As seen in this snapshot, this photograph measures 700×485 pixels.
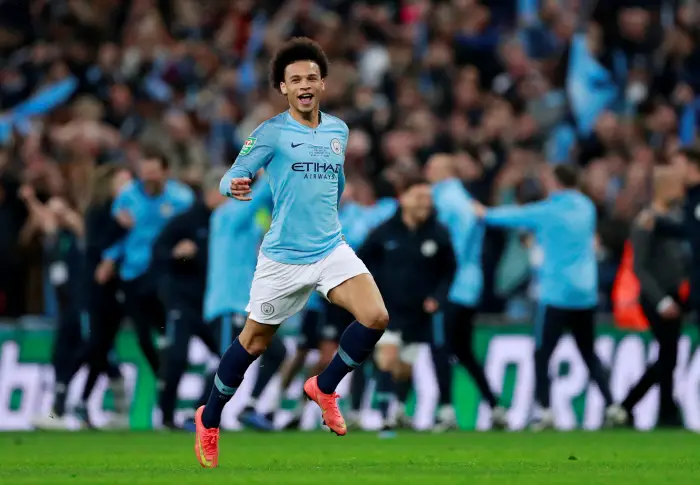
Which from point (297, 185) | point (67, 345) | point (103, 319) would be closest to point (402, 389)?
point (103, 319)

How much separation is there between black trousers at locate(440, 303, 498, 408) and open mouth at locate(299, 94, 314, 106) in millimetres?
6417

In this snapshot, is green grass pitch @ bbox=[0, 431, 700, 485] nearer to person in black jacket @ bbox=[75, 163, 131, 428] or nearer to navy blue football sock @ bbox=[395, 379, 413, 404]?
navy blue football sock @ bbox=[395, 379, 413, 404]

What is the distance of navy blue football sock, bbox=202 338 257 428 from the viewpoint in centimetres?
1052

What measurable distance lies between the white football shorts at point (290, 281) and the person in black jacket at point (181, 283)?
6179mm

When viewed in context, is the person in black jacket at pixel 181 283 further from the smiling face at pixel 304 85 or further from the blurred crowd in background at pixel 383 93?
the smiling face at pixel 304 85

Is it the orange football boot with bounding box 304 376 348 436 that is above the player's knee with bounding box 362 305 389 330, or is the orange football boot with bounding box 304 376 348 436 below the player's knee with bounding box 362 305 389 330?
below

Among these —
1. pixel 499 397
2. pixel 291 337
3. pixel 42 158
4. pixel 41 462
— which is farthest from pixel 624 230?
pixel 41 462

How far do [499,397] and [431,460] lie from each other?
599 cm

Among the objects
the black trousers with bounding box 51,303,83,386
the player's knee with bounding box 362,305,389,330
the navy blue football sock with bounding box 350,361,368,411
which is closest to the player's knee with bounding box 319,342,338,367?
the navy blue football sock with bounding box 350,361,368,411

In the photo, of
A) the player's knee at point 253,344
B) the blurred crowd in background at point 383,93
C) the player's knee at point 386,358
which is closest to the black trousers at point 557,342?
the player's knee at point 386,358

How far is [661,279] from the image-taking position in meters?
16.6

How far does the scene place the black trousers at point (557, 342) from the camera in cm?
1650

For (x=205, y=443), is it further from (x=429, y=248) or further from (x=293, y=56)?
(x=429, y=248)

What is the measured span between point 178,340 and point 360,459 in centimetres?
533
